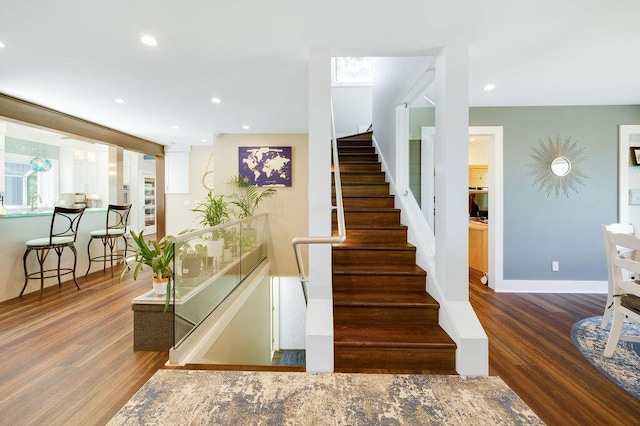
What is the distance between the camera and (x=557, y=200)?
12.7ft

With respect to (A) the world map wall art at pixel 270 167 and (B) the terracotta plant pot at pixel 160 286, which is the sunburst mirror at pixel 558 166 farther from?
(B) the terracotta plant pot at pixel 160 286

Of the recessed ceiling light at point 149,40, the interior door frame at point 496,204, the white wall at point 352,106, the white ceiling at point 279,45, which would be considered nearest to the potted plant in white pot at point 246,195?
the white ceiling at point 279,45

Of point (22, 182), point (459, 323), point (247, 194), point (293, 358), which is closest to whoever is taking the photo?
point (459, 323)

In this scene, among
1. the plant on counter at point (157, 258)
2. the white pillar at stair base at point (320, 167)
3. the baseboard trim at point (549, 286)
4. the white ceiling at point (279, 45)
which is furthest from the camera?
the baseboard trim at point (549, 286)

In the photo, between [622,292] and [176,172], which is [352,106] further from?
[622,292]

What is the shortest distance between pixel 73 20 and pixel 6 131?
5242 millimetres

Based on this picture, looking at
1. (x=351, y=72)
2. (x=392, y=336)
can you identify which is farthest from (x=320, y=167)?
(x=351, y=72)

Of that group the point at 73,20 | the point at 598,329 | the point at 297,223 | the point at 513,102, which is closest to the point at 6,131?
the point at 73,20

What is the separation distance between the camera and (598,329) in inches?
109

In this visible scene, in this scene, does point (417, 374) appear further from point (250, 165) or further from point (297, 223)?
point (250, 165)

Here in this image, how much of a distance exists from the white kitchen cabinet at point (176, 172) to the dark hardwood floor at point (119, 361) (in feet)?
11.4

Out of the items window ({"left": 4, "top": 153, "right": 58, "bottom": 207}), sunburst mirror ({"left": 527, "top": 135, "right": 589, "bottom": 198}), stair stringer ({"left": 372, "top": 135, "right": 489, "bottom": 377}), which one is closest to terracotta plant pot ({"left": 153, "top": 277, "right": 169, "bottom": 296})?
stair stringer ({"left": 372, "top": 135, "right": 489, "bottom": 377})

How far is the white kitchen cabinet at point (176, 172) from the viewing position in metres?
6.66

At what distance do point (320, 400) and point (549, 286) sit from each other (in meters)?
3.75
